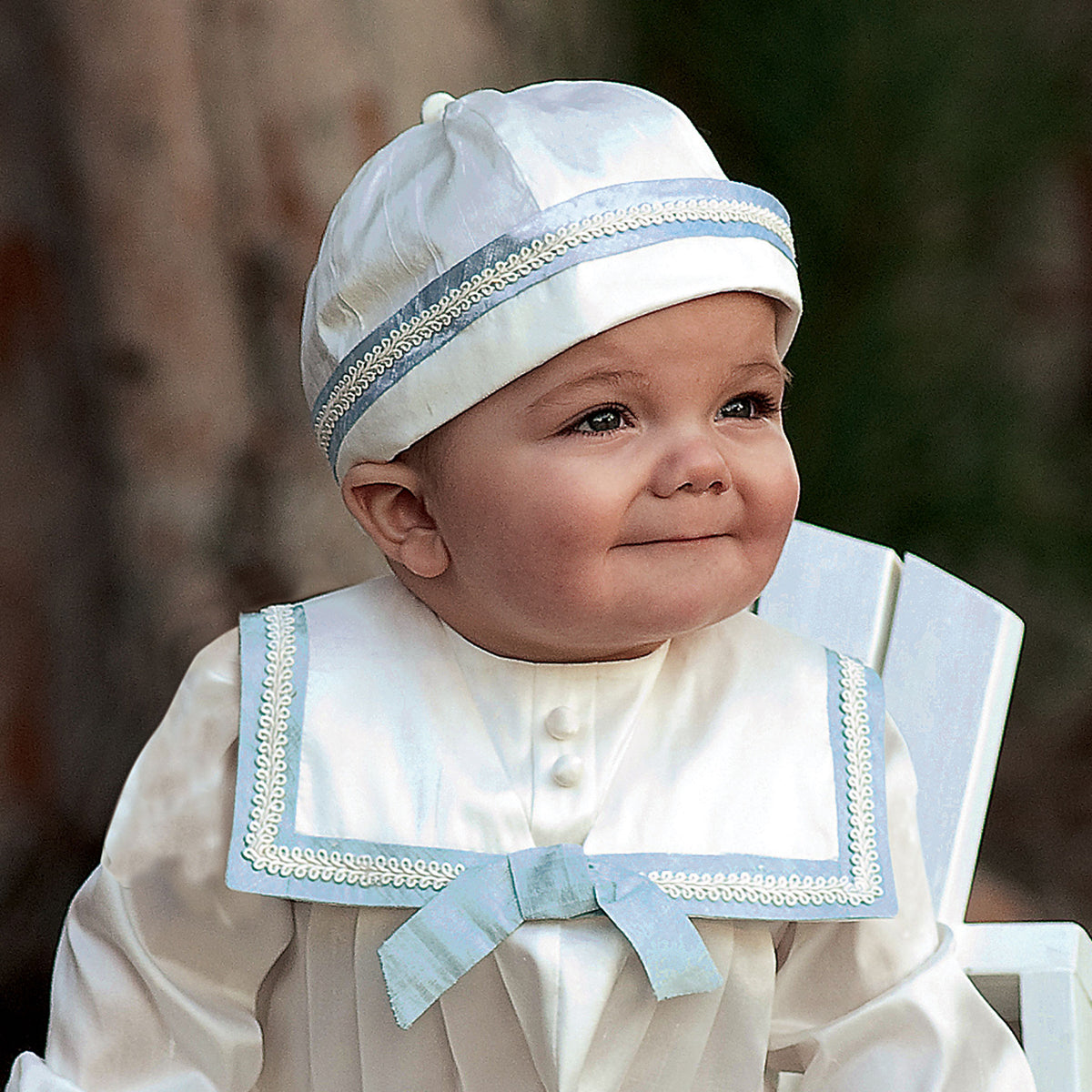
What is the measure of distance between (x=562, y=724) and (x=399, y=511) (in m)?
0.19

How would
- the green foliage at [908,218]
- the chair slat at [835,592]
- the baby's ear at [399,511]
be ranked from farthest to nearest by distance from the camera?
the green foliage at [908,218]
the chair slat at [835,592]
the baby's ear at [399,511]

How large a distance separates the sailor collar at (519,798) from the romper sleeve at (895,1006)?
54 millimetres

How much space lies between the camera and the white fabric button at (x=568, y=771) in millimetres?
1244

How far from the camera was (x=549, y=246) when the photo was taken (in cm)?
113

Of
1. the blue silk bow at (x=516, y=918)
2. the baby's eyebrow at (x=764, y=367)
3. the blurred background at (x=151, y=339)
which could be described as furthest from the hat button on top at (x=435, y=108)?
the blurred background at (x=151, y=339)

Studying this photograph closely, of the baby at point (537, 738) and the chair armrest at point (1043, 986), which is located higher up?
the baby at point (537, 738)

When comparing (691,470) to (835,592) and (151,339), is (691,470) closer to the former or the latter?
(835,592)

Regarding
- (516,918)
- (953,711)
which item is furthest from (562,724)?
(953,711)

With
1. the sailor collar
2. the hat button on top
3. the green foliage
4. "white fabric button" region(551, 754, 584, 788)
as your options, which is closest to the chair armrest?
the sailor collar

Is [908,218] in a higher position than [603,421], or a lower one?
higher

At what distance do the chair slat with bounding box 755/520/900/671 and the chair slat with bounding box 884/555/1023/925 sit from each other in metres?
0.02

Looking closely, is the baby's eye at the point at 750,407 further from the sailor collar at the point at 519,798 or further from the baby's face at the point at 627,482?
the sailor collar at the point at 519,798

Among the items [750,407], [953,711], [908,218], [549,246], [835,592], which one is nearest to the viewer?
[549,246]

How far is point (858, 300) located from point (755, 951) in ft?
6.46
